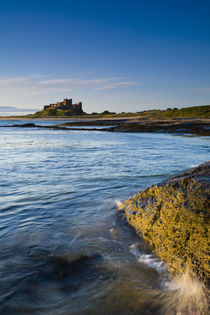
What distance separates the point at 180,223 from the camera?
3.31 m

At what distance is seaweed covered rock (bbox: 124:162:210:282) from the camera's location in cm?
302

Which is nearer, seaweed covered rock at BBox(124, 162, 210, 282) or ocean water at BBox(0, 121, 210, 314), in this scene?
ocean water at BBox(0, 121, 210, 314)

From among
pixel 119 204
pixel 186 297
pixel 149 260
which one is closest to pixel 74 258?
pixel 149 260

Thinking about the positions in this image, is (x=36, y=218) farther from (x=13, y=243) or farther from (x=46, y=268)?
(x=46, y=268)

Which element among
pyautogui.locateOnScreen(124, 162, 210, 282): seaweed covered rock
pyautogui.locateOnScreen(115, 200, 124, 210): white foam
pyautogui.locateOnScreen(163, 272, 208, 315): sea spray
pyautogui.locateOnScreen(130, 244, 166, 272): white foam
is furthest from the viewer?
pyautogui.locateOnScreen(115, 200, 124, 210): white foam

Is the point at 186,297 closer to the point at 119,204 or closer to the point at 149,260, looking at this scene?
the point at 149,260

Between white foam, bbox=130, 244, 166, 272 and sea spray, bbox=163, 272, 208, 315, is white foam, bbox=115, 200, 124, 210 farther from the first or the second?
sea spray, bbox=163, 272, 208, 315

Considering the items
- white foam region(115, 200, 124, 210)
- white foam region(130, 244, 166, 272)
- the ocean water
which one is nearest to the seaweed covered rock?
white foam region(130, 244, 166, 272)

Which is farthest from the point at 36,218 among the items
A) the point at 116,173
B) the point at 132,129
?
the point at 132,129

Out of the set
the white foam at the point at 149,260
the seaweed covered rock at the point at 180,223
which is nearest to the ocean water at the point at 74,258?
the white foam at the point at 149,260

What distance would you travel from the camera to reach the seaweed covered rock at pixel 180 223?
3.02 meters

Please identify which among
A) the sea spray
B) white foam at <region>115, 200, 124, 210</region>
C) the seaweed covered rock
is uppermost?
the seaweed covered rock

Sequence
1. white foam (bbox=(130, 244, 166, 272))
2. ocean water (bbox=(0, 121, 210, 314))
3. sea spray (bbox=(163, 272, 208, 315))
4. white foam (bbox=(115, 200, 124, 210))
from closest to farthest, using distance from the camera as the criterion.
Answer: sea spray (bbox=(163, 272, 208, 315)) → ocean water (bbox=(0, 121, 210, 314)) → white foam (bbox=(130, 244, 166, 272)) → white foam (bbox=(115, 200, 124, 210))

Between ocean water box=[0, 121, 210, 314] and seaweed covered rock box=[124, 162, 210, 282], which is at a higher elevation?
seaweed covered rock box=[124, 162, 210, 282]
